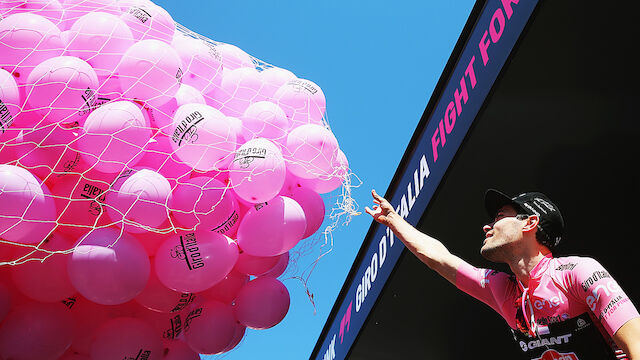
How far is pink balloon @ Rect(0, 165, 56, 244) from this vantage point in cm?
280

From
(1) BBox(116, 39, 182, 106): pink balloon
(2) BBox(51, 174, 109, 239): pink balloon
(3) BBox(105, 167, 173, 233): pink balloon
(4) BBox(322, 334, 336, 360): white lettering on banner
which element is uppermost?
(1) BBox(116, 39, 182, 106): pink balloon

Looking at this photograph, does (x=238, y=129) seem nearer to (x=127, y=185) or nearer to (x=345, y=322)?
(x=127, y=185)

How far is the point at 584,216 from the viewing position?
389 centimetres

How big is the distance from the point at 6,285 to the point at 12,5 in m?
1.60

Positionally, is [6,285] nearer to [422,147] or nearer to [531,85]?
[422,147]

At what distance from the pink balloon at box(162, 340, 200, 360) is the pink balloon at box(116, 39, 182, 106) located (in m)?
1.49

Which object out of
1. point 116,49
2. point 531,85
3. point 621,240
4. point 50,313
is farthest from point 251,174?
point 621,240

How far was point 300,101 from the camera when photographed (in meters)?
3.88

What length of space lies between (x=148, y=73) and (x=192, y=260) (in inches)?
40.5

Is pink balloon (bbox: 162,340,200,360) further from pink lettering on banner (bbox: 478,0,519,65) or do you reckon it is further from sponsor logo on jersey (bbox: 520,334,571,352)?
pink lettering on banner (bbox: 478,0,519,65)

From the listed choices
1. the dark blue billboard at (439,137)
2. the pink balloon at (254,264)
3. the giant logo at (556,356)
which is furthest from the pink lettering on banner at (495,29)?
the pink balloon at (254,264)

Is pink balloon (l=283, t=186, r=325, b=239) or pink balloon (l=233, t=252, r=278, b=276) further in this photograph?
pink balloon (l=283, t=186, r=325, b=239)

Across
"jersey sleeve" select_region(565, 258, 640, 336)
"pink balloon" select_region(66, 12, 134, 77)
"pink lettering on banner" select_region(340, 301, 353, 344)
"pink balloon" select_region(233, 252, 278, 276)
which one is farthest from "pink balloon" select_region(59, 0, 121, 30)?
"pink lettering on banner" select_region(340, 301, 353, 344)

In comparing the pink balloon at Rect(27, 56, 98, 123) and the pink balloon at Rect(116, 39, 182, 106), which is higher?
the pink balloon at Rect(116, 39, 182, 106)
